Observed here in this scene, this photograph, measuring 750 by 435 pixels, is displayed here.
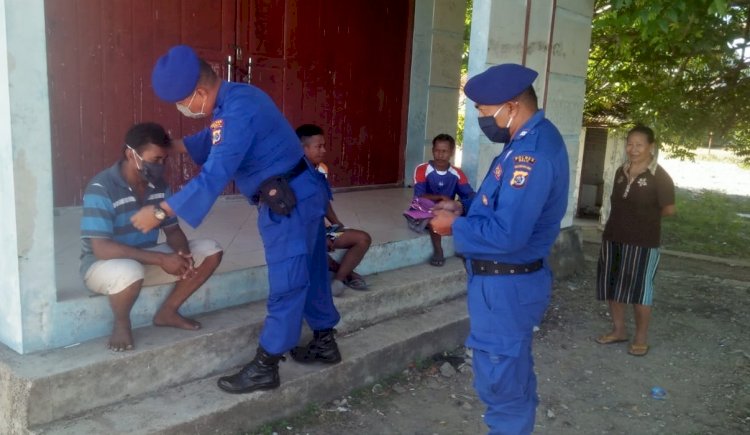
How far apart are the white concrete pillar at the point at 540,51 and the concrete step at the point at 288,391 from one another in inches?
54.9

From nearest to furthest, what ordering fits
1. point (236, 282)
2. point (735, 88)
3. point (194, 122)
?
1. point (236, 282)
2. point (194, 122)
3. point (735, 88)

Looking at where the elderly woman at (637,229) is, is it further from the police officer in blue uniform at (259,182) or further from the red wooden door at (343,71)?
the red wooden door at (343,71)

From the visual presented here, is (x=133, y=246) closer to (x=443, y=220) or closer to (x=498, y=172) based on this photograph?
(x=443, y=220)

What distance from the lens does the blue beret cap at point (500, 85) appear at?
2.60 m

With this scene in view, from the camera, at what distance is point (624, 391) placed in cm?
412

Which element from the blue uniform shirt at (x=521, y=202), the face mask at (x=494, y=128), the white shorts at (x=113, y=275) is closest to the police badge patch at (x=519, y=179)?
the blue uniform shirt at (x=521, y=202)

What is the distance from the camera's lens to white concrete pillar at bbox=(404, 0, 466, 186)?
7.08 m

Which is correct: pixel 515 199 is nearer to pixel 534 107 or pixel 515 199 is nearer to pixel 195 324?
pixel 534 107

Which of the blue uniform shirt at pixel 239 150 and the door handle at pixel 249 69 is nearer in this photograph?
the blue uniform shirt at pixel 239 150

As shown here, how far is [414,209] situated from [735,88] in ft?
16.9

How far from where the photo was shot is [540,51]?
17.7 ft

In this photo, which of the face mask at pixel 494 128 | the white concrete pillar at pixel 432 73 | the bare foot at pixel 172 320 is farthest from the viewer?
the white concrete pillar at pixel 432 73

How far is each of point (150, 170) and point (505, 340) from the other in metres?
1.91

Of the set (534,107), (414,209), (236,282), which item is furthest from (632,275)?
(236,282)
